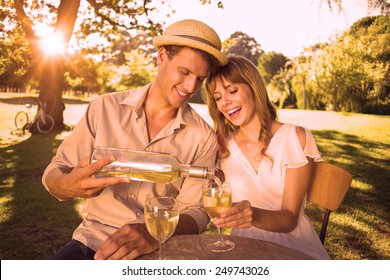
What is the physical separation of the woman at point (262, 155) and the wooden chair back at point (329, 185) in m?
0.06

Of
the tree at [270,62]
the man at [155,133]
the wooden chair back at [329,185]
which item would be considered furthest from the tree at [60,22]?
the tree at [270,62]

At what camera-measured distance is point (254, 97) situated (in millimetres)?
2500

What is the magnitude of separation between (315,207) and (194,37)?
388 centimetres

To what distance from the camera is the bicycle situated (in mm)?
8781

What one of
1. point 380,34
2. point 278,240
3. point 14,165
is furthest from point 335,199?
point 14,165

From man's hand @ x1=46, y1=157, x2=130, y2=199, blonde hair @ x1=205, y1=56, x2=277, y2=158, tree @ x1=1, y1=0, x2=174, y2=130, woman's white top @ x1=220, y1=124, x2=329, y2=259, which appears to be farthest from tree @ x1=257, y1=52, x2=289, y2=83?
man's hand @ x1=46, y1=157, x2=130, y2=199

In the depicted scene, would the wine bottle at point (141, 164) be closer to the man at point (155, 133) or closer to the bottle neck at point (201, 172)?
the bottle neck at point (201, 172)

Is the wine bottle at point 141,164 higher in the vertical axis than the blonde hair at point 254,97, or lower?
lower

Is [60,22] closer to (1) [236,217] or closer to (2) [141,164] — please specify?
(2) [141,164]

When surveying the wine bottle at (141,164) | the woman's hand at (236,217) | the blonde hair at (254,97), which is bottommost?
the woman's hand at (236,217)

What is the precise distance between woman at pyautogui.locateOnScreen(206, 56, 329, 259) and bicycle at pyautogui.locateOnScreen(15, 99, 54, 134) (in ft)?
24.5

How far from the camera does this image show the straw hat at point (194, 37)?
209 centimetres

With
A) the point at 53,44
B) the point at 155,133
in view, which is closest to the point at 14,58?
the point at 53,44

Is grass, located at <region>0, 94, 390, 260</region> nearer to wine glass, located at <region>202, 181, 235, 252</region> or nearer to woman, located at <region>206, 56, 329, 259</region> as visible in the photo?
woman, located at <region>206, 56, 329, 259</region>
